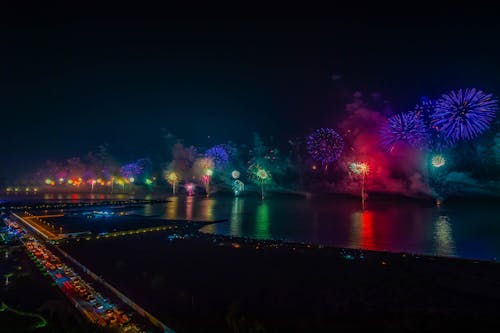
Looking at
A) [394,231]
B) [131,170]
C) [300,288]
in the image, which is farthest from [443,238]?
[131,170]

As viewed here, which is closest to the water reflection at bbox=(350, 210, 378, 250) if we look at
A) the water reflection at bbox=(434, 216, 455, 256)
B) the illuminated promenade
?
the water reflection at bbox=(434, 216, 455, 256)

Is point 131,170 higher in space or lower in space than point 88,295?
higher

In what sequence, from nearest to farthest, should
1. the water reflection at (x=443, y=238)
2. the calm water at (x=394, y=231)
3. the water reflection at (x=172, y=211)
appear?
the water reflection at (x=443, y=238)
the calm water at (x=394, y=231)
the water reflection at (x=172, y=211)

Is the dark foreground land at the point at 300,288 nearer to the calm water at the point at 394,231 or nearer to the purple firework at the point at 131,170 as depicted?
the calm water at the point at 394,231

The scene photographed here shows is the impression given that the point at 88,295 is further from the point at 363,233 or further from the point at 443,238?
the point at 443,238

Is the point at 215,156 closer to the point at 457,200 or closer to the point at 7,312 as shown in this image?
the point at 457,200

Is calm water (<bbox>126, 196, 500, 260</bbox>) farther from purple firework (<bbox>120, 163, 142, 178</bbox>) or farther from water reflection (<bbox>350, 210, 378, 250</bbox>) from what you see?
purple firework (<bbox>120, 163, 142, 178</bbox>)

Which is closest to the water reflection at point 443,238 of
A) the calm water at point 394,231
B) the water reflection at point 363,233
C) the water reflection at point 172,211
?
the calm water at point 394,231
